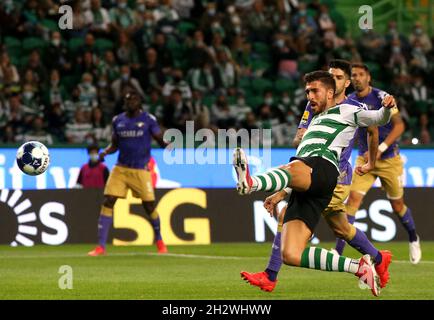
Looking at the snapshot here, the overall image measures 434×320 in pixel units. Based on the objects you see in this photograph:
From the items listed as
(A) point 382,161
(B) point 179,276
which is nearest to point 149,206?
(A) point 382,161

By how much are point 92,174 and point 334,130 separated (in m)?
9.59

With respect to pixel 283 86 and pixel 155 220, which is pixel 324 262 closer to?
pixel 155 220

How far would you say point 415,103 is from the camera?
72.8ft

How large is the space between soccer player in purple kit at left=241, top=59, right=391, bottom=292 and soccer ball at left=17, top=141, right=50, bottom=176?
2.65m

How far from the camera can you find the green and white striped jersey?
9156 mm

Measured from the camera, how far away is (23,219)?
684 inches

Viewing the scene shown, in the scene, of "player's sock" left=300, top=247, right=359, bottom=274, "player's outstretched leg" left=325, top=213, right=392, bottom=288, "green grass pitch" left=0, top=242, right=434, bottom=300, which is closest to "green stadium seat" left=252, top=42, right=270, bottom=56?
"green grass pitch" left=0, top=242, right=434, bottom=300

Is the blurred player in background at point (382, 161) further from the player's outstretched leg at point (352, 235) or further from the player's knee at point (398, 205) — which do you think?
the player's outstretched leg at point (352, 235)

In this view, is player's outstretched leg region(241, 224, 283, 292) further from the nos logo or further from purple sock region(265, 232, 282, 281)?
the nos logo

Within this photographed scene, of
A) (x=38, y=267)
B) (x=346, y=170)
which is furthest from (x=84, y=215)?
(x=346, y=170)
